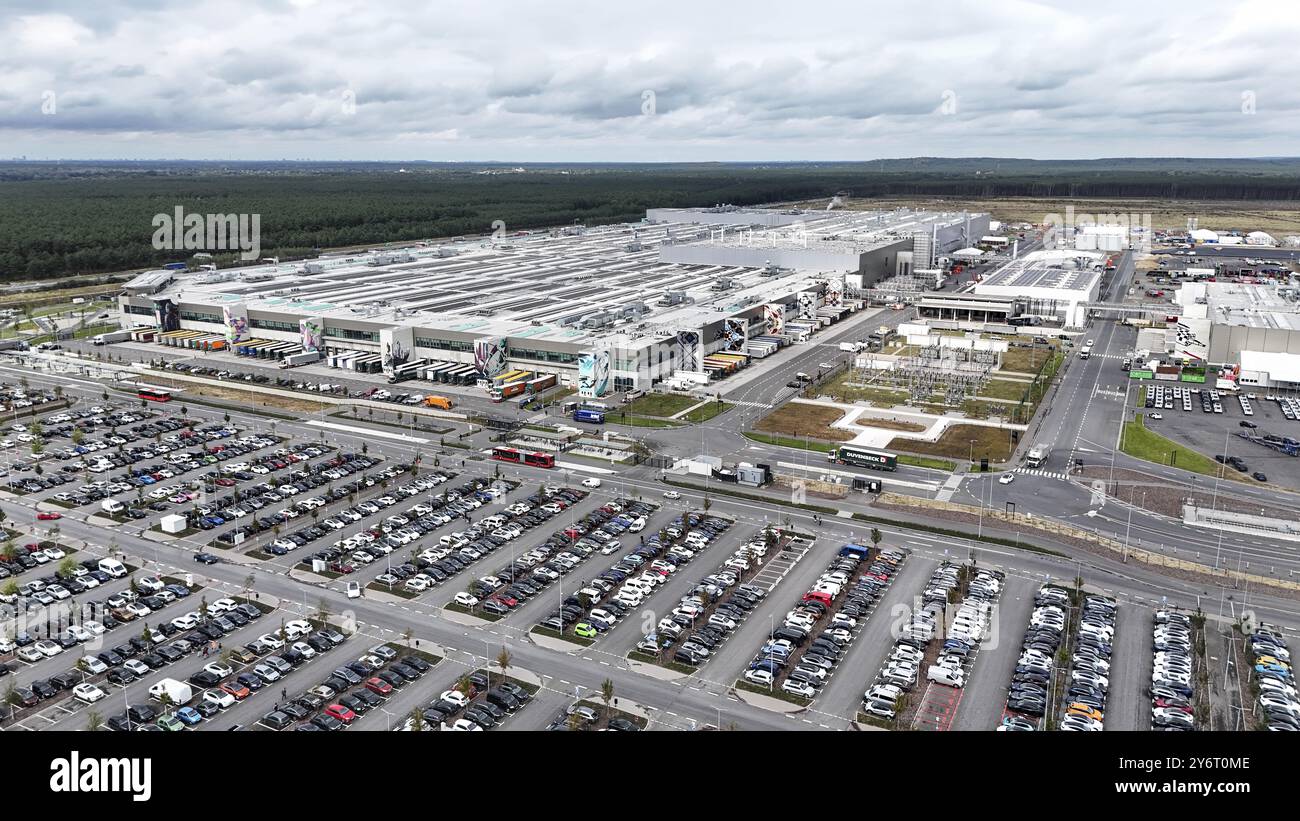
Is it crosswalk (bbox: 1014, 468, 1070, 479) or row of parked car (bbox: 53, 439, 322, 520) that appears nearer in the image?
row of parked car (bbox: 53, 439, 322, 520)

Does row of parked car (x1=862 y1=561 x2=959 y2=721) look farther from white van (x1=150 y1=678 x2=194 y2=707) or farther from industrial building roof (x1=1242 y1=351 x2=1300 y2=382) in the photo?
industrial building roof (x1=1242 y1=351 x2=1300 y2=382)

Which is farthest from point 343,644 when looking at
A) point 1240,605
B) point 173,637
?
point 1240,605

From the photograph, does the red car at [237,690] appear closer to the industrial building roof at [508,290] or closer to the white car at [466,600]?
the white car at [466,600]

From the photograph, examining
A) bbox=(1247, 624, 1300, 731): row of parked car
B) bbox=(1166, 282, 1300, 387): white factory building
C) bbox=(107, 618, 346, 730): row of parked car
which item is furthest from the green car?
bbox=(1166, 282, 1300, 387): white factory building

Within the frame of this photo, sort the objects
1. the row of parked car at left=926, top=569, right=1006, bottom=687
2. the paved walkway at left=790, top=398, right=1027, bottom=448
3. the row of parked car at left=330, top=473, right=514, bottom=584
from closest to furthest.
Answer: the row of parked car at left=926, top=569, right=1006, bottom=687
the row of parked car at left=330, top=473, right=514, bottom=584
the paved walkway at left=790, top=398, right=1027, bottom=448

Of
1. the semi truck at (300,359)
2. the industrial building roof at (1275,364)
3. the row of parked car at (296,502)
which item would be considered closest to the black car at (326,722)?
the row of parked car at (296,502)
